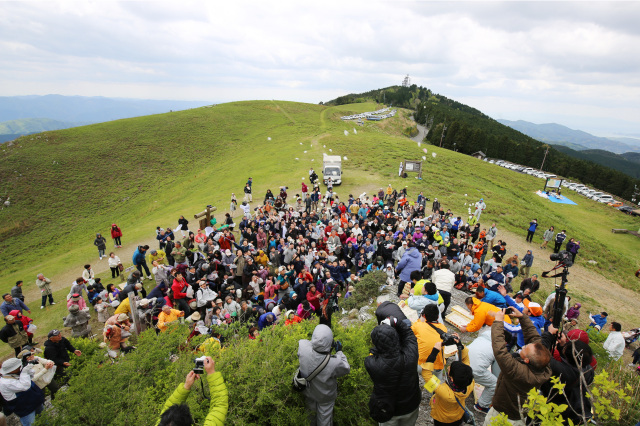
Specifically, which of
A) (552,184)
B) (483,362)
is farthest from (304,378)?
(552,184)

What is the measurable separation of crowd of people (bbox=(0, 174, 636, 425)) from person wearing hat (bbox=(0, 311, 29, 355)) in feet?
0.10

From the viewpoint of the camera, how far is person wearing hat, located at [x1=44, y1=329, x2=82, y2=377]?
6.39 metres

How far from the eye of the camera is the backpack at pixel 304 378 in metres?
3.74

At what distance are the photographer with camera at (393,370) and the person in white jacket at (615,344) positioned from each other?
7.74 m

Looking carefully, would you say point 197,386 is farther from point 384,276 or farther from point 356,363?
point 384,276

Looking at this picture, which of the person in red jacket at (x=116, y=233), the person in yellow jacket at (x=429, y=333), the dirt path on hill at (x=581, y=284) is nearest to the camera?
the person in yellow jacket at (x=429, y=333)

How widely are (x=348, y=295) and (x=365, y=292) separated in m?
0.61

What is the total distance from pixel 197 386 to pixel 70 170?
135 ft

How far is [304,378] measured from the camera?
3.87 m

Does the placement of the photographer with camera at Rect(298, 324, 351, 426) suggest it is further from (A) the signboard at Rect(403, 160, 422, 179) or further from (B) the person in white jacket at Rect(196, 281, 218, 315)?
(A) the signboard at Rect(403, 160, 422, 179)

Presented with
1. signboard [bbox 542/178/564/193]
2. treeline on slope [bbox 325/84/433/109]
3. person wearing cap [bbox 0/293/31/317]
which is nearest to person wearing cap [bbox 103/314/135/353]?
person wearing cap [bbox 0/293/31/317]

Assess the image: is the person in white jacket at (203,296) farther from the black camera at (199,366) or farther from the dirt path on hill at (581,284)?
the dirt path on hill at (581,284)

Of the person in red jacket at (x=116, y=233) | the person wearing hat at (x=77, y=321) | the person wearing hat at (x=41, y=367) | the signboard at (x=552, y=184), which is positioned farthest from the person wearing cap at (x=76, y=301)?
the signboard at (x=552, y=184)

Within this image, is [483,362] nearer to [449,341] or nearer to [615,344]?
[449,341]
